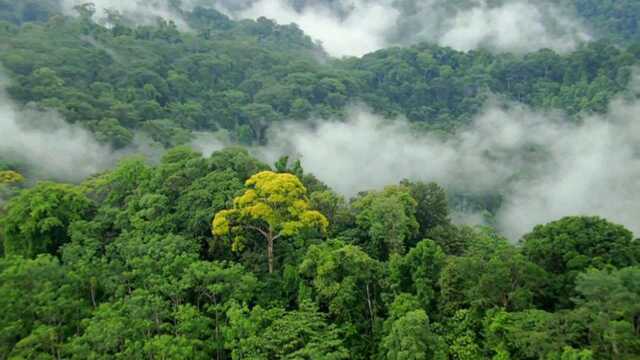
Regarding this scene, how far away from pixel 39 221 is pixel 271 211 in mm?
8428

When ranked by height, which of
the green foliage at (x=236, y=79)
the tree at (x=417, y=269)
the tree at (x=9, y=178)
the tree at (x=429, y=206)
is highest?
the green foliage at (x=236, y=79)

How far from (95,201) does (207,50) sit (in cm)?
4825

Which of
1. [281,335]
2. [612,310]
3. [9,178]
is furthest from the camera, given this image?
[9,178]

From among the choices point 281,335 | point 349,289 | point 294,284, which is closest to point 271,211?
point 294,284

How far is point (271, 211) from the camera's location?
1809 cm

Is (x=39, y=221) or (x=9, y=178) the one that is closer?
(x=39, y=221)

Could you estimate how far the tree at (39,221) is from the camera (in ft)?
66.1

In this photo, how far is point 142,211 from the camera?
20.1 metres

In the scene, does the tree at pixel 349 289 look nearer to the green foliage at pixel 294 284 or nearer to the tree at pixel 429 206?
the green foliage at pixel 294 284

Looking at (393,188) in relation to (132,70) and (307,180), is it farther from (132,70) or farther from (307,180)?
(132,70)

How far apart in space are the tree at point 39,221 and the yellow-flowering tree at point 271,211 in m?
6.21

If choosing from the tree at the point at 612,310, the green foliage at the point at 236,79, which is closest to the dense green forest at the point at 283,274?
the tree at the point at 612,310

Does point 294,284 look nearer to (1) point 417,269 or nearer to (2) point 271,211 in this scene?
(2) point 271,211

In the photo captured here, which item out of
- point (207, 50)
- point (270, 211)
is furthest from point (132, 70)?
point (270, 211)
